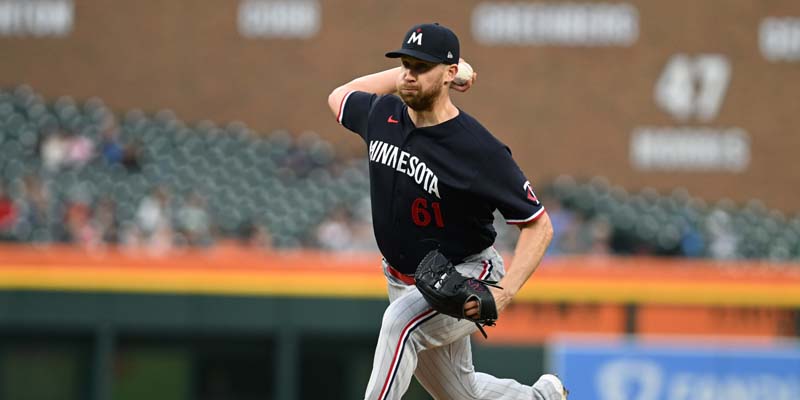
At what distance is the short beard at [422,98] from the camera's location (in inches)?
156

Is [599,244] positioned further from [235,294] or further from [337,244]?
[235,294]

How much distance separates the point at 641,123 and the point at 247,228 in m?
6.53

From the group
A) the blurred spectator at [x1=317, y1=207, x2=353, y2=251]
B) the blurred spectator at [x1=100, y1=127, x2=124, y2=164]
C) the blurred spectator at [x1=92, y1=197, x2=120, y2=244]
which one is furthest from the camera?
the blurred spectator at [x1=100, y1=127, x2=124, y2=164]

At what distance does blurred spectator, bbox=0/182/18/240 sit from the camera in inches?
404

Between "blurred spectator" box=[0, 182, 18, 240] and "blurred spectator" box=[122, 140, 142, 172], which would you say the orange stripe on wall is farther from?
"blurred spectator" box=[122, 140, 142, 172]

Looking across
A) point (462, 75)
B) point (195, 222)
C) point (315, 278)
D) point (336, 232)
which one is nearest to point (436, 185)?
point (462, 75)

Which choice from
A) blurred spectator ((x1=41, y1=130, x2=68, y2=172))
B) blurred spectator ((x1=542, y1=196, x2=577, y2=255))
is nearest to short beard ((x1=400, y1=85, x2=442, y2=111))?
blurred spectator ((x1=542, y1=196, x2=577, y2=255))

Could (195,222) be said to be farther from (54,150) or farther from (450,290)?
(450,290)

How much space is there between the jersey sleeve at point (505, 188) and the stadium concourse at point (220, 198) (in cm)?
654

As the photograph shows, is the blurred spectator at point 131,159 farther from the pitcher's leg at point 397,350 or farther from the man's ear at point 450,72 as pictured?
the man's ear at point 450,72

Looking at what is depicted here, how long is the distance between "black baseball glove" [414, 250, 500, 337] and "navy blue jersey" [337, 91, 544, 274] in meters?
0.18

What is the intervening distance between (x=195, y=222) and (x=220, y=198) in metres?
1.21

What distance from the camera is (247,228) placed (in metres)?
11.3

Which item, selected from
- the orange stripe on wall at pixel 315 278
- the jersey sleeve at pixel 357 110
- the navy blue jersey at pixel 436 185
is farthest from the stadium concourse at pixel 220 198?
the navy blue jersey at pixel 436 185
